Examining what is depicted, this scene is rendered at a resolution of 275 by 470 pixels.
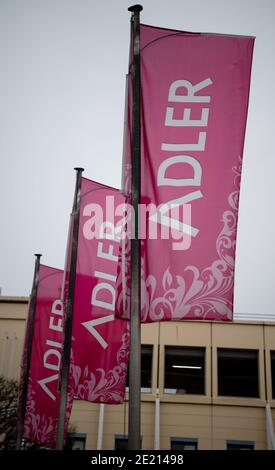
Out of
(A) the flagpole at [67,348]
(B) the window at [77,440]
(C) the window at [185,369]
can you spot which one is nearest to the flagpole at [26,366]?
(A) the flagpole at [67,348]

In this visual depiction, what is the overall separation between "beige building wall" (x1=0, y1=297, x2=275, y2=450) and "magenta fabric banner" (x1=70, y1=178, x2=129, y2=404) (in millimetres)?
12033

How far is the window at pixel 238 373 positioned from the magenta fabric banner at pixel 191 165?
19628 millimetres

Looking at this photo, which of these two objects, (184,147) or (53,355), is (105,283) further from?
(184,147)

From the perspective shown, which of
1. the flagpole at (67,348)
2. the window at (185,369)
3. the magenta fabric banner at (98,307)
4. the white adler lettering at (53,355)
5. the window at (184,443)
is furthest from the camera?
the window at (185,369)

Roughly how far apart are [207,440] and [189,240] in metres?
18.8

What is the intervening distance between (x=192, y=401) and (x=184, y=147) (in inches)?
748

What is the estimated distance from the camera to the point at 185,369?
23797 mm

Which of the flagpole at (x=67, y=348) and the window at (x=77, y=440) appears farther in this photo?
the window at (x=77, y=440)

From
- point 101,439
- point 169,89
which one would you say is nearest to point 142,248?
point 169,89

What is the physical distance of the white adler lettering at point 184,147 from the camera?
5309 millimetres

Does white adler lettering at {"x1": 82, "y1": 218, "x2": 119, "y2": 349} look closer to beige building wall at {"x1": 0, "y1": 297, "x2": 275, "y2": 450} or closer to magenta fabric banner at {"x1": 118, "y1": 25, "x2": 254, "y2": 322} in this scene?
magenta fabric banner at {"x1": 118, "y1": 25, "x2": 254, "y2": 322}

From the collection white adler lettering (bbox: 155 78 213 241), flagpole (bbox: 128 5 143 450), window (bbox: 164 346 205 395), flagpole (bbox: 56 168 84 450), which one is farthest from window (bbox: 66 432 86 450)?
white adler lettering (bbox: 155 78 213 241)

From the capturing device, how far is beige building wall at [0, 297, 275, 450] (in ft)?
70.9

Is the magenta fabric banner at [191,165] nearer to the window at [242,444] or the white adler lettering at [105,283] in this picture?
the white adler lettering at [105,283]
